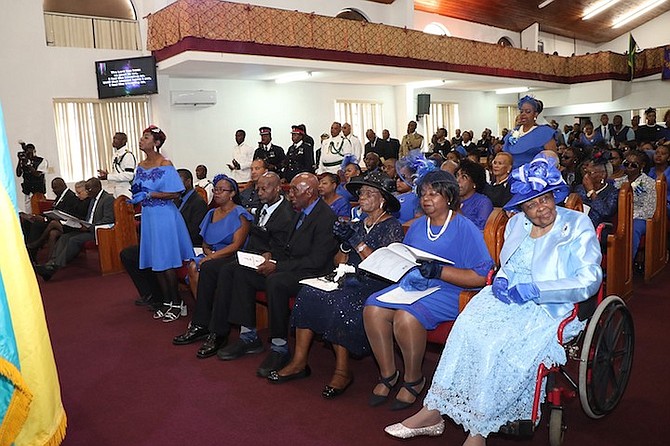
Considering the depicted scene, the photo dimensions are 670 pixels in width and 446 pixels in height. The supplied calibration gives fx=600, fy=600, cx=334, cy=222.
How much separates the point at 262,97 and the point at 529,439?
11497 mm

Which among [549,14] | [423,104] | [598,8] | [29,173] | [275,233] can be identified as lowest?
[275,233]

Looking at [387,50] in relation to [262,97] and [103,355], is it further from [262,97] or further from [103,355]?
[103,355]

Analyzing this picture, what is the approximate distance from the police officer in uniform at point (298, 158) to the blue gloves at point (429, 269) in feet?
21.1

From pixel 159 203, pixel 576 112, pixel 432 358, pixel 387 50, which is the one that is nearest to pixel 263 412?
pixel 432 358

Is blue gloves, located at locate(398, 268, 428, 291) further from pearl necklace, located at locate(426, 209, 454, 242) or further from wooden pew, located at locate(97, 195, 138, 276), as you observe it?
wooden pew, located at locate(97, 195, 138, 276)

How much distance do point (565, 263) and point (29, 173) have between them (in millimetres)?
9125

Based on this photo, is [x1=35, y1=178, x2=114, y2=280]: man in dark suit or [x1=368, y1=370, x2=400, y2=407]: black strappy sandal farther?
[x1=35, y1=178, x2=114, y2=280]: man in dark suit

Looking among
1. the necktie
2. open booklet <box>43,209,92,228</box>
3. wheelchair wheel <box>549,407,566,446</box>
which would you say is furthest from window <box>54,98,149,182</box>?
wheelchair wheel <box>549,407,566,446</box>

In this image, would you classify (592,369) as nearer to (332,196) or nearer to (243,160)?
(332,196)

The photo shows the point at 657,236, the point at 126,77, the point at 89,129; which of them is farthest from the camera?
the point at 89,129

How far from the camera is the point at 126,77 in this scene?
36.3ft

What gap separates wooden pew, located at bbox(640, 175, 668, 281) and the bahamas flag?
5582mm

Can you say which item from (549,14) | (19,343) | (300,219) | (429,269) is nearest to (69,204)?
(300,219)

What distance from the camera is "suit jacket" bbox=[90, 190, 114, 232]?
7.54 metres
